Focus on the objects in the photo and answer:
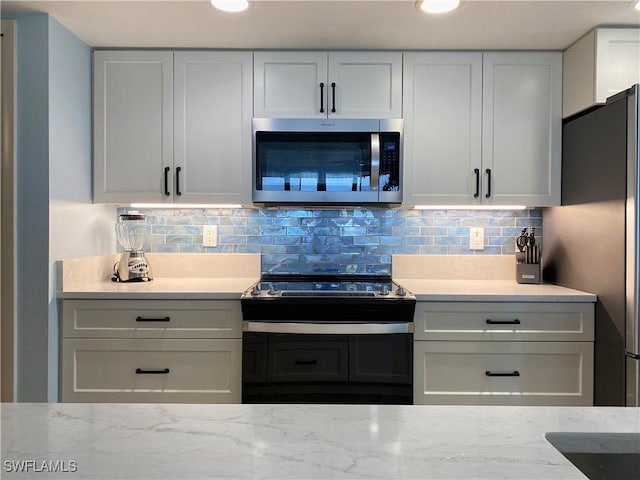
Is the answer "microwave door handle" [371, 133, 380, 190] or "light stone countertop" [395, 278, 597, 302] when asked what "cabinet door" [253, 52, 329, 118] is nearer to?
"microwave door handle" [371, 133, 380, 190]

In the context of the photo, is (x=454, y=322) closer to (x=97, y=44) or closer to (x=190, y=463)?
(x=190, y=463)

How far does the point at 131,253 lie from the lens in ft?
8.15

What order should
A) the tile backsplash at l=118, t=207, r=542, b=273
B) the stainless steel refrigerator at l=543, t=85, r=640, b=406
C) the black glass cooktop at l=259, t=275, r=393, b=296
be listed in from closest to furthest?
1. the stainless steel refrigerator at l=543, t=85, r=640, b=406
2. the black glass cooktop at l=259, t=275, r=393, b=296
3. the tile backsplash at l=118, t=207, r=542, b=273

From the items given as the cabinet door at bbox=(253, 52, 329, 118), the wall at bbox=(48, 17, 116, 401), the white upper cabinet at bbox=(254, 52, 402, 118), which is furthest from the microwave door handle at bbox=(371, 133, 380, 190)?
the wall at bbox=(48, 17, 116, 401)

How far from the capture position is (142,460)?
591mm

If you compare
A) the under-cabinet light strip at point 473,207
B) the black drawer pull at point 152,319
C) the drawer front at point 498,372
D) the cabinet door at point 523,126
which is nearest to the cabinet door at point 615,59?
the cabinet door at point 523,126

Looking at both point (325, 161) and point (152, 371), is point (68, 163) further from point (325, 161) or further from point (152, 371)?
point (325, 161)

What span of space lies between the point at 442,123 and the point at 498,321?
1.08m

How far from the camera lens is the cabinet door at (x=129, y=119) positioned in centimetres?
241

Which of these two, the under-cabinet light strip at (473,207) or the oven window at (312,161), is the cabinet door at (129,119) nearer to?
the oven window at (312,161)

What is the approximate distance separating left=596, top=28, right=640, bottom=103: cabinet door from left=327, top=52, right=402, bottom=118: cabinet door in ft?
3.13

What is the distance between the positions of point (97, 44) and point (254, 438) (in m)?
2.44

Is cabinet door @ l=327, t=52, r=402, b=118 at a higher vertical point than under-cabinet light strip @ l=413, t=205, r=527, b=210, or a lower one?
higher

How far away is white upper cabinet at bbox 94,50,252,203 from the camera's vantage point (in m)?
2.41
